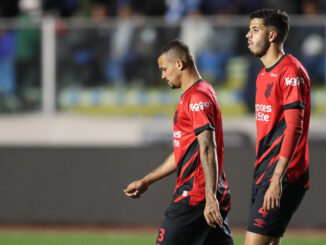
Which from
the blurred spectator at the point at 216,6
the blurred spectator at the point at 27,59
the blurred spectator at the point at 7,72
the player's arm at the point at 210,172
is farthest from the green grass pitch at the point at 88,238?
the player's arm at the point at 210,172

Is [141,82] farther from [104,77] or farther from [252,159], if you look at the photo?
[252,159]

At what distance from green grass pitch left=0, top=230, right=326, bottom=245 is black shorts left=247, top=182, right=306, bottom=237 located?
4.07 meters

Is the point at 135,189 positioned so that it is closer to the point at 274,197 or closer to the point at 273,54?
the point at 274,197

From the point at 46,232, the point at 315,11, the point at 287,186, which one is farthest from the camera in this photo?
the point at 315,11

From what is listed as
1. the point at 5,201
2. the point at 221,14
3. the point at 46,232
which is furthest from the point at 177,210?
the point at 221,14

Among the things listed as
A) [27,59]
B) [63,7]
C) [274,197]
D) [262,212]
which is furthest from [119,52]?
[274,197]

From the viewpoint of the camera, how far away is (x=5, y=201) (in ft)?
33.9

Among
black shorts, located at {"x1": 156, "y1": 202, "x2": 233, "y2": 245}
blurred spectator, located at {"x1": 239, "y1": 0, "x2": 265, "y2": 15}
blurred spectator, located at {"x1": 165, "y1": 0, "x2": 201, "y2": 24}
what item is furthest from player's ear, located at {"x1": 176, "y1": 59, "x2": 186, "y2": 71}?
blurred spectator, located at {"x1": 165, "y1": 0, "x2": 201, "y2": 24}

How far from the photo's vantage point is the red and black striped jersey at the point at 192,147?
4738 millimetres

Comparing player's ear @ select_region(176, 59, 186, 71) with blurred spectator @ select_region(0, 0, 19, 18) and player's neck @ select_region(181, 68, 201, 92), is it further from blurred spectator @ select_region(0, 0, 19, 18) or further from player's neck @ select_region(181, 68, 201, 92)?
blurred spectator @ select_region(0, 0, 19, 18)

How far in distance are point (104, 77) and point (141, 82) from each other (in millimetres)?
546

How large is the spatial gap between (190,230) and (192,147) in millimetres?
586

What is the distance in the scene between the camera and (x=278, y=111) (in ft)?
15.5

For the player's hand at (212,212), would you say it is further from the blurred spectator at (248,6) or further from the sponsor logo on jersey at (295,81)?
the blurred spectator at (248,6)
